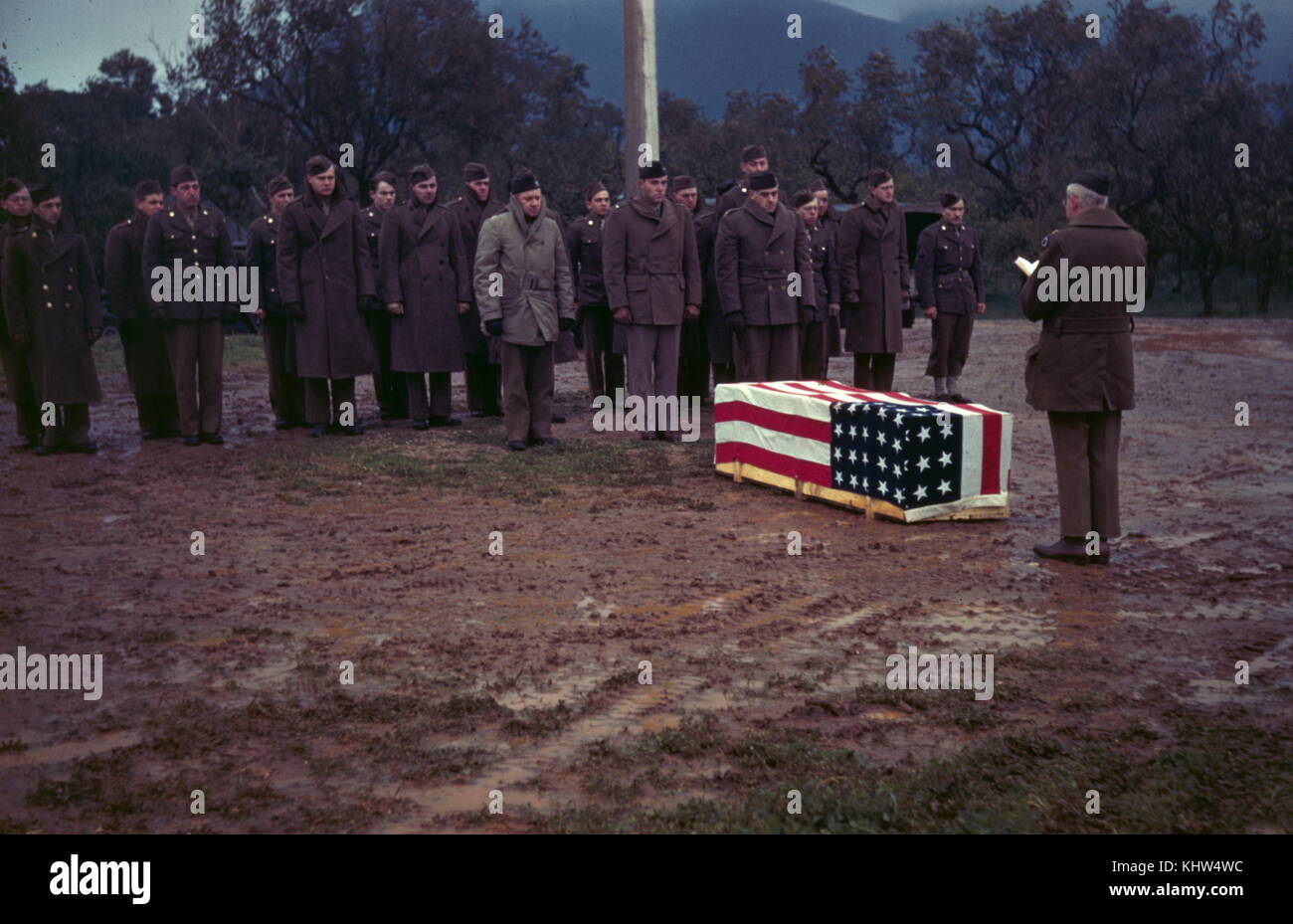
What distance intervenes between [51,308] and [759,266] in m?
5.96

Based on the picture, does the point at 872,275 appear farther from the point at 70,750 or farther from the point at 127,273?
the point at 70,750

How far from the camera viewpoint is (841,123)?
51.6 m

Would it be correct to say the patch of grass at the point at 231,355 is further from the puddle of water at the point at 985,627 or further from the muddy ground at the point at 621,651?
the puddle of water at the point at 985,627

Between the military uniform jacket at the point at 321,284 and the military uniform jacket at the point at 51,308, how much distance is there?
165 centimetres

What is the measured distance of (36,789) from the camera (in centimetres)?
442

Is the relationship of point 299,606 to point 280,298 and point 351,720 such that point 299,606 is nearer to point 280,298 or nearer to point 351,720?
point 351,720

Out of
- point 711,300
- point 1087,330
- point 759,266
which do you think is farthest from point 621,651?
point 711,300

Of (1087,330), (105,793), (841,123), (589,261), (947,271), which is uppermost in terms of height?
(841,123)

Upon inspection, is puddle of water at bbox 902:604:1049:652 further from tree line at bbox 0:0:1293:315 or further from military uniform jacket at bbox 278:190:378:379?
tree line at bbox 0:0:1293:315

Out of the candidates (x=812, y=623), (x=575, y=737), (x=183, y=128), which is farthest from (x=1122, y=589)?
(x=183, y=128)

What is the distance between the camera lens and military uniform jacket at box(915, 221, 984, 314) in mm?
13766

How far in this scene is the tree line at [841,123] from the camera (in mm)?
31984

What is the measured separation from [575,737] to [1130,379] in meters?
3.93

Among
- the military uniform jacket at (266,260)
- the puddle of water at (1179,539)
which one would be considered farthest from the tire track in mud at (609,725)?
the military uniform jacket at (266,260)
